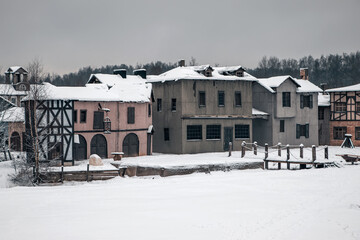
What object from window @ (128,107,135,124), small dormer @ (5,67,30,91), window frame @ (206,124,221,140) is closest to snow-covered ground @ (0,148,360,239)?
window @ (128,107,135,124)

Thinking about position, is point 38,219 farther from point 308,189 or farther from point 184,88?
point 184,88

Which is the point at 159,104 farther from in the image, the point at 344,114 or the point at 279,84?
the point at 344,114

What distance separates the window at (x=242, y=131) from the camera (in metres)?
48.6

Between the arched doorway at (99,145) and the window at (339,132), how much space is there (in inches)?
1089

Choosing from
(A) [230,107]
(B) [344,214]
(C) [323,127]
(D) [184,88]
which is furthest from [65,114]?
(C) [323,127]

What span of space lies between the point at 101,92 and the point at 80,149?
202 inches

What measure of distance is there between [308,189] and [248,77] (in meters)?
24.2

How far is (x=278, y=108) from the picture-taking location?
51656 millimetres

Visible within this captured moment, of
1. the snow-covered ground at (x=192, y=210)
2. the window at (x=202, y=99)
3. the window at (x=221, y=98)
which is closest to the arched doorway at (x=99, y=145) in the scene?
the window at (x=202, y=99)

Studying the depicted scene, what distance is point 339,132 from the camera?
57.3m

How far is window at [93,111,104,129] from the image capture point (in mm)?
42219

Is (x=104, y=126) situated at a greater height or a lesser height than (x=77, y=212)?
greater

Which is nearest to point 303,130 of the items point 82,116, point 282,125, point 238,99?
point 282,125

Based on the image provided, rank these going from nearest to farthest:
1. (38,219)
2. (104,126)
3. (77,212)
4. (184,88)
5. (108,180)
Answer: (38,219)
(77,212)
(108,180)
(104,126)
(184,88)
